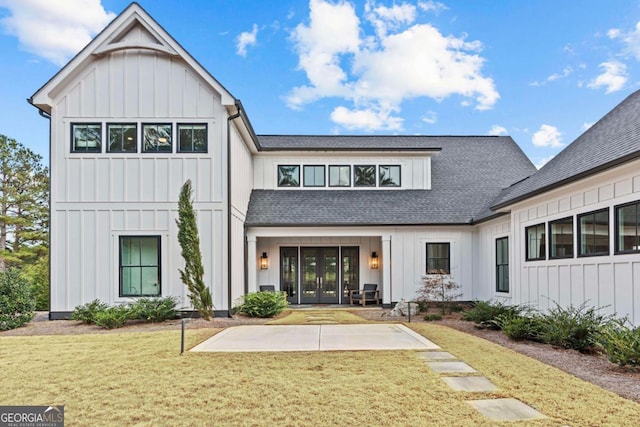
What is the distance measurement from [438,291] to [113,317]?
32.6 feet

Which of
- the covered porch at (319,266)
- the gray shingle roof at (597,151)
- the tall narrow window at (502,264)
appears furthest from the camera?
the covered porch at (319,266)

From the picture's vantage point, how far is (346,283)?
17.9 metres

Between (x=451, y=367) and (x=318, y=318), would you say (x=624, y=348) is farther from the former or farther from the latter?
(x=318, y=318)

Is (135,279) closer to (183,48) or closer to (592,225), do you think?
(183,48)

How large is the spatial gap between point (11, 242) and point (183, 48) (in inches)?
739

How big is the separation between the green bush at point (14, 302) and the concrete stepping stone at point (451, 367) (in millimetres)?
10050

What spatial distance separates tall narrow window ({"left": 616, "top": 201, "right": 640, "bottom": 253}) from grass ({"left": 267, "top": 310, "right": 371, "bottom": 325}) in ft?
19.8

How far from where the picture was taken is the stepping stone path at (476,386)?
14.4 feet

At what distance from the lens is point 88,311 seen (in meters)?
11.7

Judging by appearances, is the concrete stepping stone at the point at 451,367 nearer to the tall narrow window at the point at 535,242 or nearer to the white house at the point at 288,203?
the white house at the point at 288,203

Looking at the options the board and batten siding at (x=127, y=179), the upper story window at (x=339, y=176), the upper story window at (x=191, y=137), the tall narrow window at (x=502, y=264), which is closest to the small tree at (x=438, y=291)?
the tall narrow window at (x=502, y=264)

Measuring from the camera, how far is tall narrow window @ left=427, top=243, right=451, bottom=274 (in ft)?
52.7

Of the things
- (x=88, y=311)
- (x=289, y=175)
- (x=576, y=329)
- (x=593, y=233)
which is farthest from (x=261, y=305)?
(x=593, y=233)

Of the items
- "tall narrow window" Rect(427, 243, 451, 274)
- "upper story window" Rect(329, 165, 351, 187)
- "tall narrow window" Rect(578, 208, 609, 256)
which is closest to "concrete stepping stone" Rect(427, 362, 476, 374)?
"tall narrow window" Rect(578, 208, 609, 256)
